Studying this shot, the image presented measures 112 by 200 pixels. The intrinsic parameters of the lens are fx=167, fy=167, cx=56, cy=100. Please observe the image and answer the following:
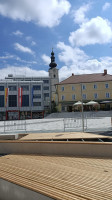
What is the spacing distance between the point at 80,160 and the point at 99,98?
1857 inches

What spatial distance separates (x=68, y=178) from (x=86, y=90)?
4884cm

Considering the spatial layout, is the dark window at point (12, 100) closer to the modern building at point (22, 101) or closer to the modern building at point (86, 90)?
the modern building at point (22, 101)

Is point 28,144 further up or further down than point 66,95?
further down

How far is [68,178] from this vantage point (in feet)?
11.3

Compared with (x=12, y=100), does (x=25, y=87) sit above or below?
above

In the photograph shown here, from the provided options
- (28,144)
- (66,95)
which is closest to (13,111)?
(66,95)

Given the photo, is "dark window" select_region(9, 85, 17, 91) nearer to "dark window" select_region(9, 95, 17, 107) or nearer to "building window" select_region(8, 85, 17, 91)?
"building window" select_region(8, 85, 17, 91)

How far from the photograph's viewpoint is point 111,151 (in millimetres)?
5242

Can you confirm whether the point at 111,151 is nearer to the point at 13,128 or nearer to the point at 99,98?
the point at 13,128

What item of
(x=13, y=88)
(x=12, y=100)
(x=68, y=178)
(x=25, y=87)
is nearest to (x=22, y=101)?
(x=12, y=100)

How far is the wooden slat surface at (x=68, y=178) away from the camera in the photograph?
8.99 ft

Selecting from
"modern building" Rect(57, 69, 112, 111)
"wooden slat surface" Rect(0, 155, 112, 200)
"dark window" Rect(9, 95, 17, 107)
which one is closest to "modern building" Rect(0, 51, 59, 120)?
"dark window" Rect(9, 95, 17, 107)

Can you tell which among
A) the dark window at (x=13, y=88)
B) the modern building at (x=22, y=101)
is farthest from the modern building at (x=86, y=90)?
the dark window at (x=13, y=88)

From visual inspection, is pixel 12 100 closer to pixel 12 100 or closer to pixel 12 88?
pixel 12 100
